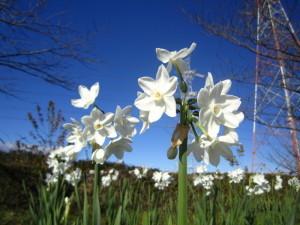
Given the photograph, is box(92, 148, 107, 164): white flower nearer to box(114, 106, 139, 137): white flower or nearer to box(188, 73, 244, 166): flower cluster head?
box(114, 106, 139, 137): white flower

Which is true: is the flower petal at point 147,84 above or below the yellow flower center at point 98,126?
above

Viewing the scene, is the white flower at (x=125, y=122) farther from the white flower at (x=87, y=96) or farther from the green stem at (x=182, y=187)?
the green stem at (x=182, y=187)

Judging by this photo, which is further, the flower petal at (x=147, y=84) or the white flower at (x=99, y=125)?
→ the white flower at (x=99, y=125)

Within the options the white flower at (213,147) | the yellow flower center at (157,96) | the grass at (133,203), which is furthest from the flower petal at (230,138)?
the grass at (133,203)

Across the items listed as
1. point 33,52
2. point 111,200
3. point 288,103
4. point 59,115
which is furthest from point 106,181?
point 59,115

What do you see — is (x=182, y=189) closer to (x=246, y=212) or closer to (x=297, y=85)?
(x=246, y=212)

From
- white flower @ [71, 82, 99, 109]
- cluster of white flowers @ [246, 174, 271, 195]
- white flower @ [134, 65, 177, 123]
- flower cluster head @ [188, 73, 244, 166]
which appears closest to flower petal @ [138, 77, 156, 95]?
white flower @ [134, 65, 177, 123]

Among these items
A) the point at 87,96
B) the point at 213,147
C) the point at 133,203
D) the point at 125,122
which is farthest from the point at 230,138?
the point at 133,203
